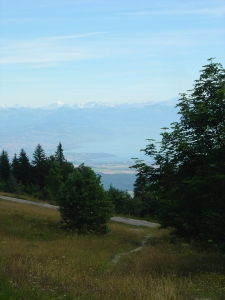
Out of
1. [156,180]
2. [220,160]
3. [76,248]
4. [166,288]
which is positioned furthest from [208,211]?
[76,248]

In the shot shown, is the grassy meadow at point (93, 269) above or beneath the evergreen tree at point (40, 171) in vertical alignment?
beneath

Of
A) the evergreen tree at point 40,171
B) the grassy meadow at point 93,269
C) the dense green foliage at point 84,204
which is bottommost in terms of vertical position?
the grassy meadow at point 93,269

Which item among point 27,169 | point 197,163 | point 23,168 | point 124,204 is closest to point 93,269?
point 197,163

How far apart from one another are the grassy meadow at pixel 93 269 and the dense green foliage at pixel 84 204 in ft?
3.35

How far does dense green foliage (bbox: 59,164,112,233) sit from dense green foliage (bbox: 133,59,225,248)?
689 centimetres

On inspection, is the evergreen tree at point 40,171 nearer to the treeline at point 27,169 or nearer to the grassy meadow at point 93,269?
the treeline at point 27,169

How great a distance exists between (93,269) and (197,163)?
4.70 meters

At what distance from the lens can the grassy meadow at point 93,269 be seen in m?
6.23

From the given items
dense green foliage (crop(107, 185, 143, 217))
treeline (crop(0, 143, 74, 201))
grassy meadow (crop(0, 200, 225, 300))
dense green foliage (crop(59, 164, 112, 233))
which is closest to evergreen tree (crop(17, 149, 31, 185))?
treeline (crop(0, 143, 74, 201))

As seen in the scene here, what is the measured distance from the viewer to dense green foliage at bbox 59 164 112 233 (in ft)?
69.8

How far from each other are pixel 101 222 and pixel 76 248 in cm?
659

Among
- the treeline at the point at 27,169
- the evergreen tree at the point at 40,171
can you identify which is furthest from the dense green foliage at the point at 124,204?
the evergreen tree at the point at 40,171

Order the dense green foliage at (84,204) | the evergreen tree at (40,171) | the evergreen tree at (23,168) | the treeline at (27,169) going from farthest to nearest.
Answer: the evergreen tree at (23,168) < the evergreen tree at (40,171) < the treeline at (27,169) < the dense green foliage at (84,204)

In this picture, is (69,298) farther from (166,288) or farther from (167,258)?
(167,258)
